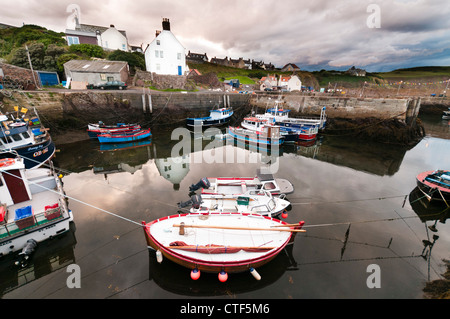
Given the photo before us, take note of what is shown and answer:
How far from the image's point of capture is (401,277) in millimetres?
7410

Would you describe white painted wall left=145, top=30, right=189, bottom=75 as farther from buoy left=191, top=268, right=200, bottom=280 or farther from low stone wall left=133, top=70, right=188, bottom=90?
buoy left=191, top=268, right=200, bottom=280

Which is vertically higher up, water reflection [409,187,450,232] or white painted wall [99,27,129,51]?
white painted wall [99,27,129,51]

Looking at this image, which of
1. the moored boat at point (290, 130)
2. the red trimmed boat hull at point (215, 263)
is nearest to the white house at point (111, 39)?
the moored boat at point (290, 130)

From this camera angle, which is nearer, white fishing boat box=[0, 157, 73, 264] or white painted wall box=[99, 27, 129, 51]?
white fishing boat box=[0, 157, 73, 264]

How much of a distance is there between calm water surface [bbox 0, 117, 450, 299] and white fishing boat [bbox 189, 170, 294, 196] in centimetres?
110

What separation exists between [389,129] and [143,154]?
31473mm

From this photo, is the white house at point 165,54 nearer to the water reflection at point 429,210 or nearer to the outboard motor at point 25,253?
the outboard motor at point 25,253

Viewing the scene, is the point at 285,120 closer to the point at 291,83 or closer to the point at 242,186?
the point at 242,186

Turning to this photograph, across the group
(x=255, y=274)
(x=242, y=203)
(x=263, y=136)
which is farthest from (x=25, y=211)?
(x=263, y=136)

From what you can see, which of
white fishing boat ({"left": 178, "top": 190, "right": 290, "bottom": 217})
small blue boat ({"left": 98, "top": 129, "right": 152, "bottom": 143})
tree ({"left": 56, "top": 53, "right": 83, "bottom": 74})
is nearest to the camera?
white fishing boat ({"left": 178, "top": 190, "right": 290, "bottom": 217})

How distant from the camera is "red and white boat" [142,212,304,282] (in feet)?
22.4

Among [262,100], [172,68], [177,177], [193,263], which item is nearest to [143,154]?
[177,177]

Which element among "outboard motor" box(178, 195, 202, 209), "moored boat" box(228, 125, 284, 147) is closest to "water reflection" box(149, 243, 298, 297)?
"outboard motor" box(178, 195, 202, 209)
